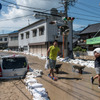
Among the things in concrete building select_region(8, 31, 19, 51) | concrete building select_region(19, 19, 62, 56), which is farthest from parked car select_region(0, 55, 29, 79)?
concrete building select_region(8, 31, 19, 51)

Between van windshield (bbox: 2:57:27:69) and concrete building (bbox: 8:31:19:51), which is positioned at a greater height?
concrete building (bbox: 8:31:19:51)

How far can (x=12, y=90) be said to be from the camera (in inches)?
190

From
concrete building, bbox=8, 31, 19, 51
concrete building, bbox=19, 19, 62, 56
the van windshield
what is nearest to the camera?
the van windshield

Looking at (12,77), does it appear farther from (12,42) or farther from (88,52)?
(12,42)

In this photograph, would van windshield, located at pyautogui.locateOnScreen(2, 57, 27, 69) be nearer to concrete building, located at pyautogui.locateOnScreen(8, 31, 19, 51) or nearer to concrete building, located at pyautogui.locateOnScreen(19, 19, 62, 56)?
concrete building, located at pyautogui.locateOnScreen(19, 19, 62, 56)

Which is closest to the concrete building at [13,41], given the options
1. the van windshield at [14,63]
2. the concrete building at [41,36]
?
the concrete building at [41,36]

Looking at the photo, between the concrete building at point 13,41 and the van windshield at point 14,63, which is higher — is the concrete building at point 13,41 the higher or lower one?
the higher one

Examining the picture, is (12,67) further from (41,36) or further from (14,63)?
(41,36)

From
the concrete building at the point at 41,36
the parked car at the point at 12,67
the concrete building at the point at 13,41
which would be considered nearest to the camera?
the parked car at the point at 12,67

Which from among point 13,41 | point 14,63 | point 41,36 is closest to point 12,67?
point 14,63

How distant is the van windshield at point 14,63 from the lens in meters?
5.93

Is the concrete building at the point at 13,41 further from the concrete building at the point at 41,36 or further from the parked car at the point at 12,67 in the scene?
the parked car at the point at 12,67

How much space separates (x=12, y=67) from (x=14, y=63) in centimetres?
24

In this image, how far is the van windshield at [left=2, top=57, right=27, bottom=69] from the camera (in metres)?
5.93
